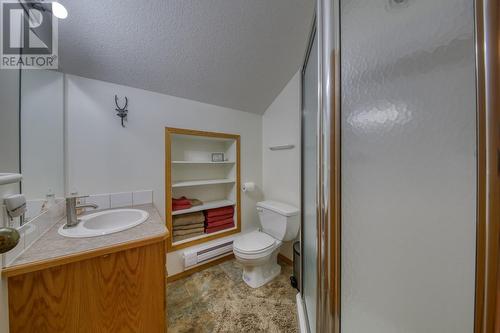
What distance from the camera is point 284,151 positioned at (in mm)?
1856

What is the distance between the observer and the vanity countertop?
62cm

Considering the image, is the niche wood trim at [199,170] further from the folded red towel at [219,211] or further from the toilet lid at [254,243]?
the toilet lid at [254,243]

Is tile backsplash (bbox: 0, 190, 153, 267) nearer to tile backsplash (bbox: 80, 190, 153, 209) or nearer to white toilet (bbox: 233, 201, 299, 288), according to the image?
tile backsplash (bbox: 80, 190, 153, 209)

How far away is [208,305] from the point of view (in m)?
1.28

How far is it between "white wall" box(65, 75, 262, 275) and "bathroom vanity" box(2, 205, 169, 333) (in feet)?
1.70

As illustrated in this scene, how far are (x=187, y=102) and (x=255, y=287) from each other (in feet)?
6.31

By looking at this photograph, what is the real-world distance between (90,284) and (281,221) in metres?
1.35

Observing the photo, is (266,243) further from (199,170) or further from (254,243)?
(199,170)

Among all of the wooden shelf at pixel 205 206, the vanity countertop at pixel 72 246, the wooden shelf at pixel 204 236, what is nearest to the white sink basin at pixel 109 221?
the vanity countertop at pixel 72 246

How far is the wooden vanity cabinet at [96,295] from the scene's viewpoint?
614 mm

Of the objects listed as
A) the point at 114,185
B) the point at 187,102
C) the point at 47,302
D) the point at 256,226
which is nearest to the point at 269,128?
the point at 187,102

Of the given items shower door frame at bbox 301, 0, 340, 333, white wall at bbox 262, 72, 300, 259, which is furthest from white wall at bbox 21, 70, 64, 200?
white wall at bbox 262, 72, 300, 259

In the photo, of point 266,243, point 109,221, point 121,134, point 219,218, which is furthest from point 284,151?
point 109,221

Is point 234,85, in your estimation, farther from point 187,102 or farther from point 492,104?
point 492,104
